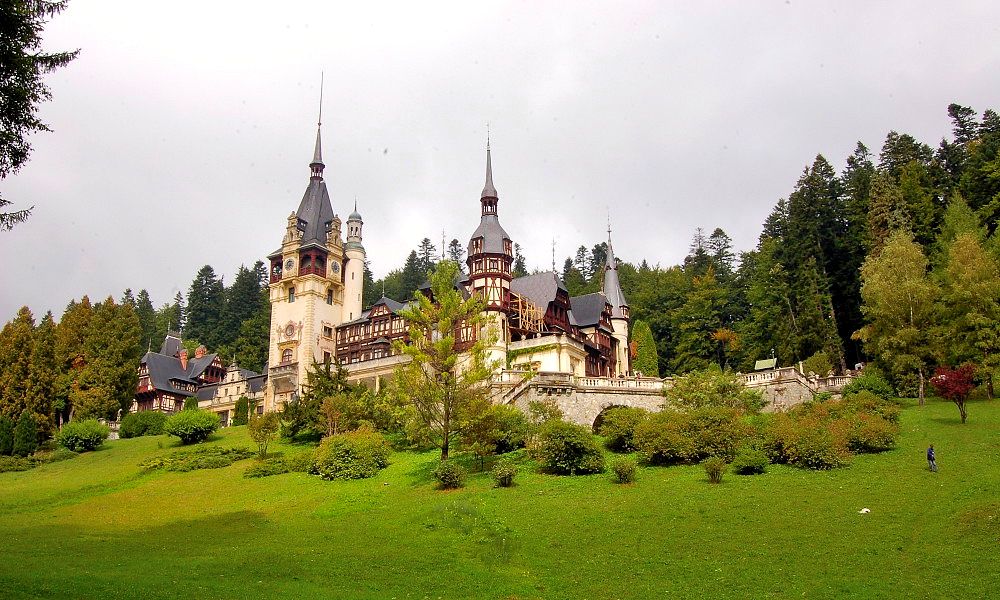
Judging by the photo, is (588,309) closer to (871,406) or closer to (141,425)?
(871,406)

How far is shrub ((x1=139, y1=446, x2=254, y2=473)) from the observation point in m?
43.1

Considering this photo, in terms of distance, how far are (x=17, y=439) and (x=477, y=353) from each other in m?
35.8

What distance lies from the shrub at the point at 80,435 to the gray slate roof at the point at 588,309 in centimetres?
3632

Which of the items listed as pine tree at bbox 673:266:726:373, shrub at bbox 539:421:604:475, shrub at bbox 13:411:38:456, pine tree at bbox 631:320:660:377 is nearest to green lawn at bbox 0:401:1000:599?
shrub at bbox 539:421:604:475

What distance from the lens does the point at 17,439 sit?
52.2 m

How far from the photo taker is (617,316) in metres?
69.9

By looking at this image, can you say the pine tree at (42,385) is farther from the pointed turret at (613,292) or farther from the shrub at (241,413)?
the pointed turret at (613,292)

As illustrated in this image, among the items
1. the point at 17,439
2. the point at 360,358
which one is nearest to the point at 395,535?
the point at 17,439

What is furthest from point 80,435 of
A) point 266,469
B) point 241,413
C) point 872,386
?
point 872,386

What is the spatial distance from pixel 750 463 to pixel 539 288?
34.4 metres

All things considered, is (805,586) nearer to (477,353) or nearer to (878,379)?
(477,353)

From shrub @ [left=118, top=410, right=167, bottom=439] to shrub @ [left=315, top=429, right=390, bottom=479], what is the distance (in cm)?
2728

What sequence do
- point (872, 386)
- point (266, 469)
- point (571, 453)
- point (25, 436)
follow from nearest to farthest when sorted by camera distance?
point (571, 453), point (266, 469), point (872, 386), point (25, 436)

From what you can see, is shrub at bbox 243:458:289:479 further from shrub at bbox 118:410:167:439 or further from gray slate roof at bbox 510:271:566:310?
gray slate roof at bbox 510:271:566:310
